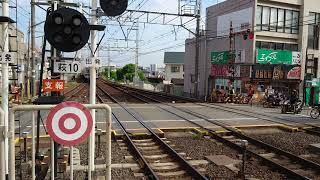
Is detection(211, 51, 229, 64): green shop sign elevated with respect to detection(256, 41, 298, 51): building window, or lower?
lower

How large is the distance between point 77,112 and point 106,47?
61033mm

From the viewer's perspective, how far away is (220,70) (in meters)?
35.0

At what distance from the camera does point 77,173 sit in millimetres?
7375

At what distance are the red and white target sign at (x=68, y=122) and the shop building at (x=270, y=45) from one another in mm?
26081

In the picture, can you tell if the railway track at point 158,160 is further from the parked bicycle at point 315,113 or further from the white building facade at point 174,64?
the white building facade at point 174,64

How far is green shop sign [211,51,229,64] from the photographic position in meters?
33.0

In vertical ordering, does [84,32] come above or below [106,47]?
below

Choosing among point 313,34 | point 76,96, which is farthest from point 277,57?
point 76,96

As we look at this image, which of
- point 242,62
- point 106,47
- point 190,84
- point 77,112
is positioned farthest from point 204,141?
point 106,47

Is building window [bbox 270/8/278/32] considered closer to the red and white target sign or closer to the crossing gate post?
the red and white target sign

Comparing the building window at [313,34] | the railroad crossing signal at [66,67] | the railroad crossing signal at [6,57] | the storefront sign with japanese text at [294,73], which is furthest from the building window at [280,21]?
the railroad crossing signal at [6,57]

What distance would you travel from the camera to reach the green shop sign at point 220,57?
1300 inches

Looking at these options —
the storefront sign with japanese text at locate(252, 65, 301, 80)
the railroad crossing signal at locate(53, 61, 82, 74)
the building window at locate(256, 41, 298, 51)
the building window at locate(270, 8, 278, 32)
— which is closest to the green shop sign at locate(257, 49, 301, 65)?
the storefront sign with japanese text at locate(252, 65, 301, 80)

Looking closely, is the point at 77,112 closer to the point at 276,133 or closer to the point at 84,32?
the point at 84,32
